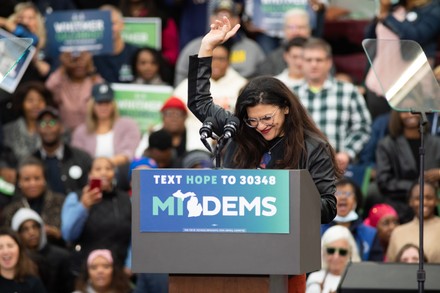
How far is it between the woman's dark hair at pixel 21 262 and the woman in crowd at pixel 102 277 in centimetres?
40

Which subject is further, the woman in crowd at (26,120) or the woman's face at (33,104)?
the woman's face at (33,104)

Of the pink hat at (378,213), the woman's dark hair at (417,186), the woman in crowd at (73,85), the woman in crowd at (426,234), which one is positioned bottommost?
the woman in crowd at (426,234)

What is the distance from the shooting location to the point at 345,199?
35.5 ft

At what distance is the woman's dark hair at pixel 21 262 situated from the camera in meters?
10.1

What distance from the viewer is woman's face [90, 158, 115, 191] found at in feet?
37.2

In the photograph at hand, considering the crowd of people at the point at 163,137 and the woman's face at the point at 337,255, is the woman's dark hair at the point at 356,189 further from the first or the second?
the woman's face at the point at 337,255

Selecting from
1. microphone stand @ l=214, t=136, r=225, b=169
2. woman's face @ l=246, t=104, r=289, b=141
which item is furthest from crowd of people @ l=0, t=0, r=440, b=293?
microphone stand @ l=214, t=136, r=225, b=169

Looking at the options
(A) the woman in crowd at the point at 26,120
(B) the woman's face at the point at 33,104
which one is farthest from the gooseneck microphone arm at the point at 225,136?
(B) the woman's face at the point at 33,104

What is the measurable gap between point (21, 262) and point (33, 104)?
3.29 metres

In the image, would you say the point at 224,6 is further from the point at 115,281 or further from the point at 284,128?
the point at 284,128

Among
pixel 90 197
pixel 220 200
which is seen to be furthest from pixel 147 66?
pixel 220 200

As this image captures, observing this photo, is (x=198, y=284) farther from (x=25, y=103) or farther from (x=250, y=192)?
(x=25, y=103)

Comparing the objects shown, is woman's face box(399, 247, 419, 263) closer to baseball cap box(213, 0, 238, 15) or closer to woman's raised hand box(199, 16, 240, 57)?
woman's raised hand box(199, 16, 240, 57)

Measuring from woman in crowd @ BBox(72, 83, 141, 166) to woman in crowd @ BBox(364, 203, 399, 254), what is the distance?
8.98 ft
